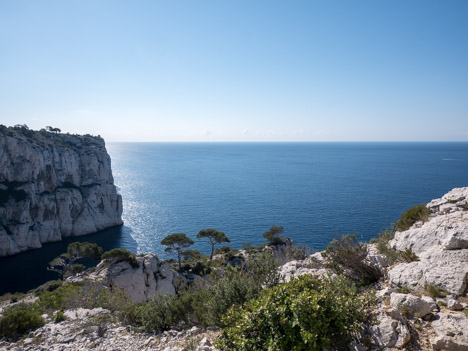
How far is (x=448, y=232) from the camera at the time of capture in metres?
9.38

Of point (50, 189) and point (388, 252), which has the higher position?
point (388, 252)

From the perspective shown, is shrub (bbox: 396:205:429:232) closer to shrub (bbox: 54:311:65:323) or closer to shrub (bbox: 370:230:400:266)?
shrub (bbox: 370:230:400:266)

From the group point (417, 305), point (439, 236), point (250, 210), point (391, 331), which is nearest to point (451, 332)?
point (417, 305)

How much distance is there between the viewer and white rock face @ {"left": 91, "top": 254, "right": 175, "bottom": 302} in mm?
27547

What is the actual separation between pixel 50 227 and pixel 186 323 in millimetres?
67196

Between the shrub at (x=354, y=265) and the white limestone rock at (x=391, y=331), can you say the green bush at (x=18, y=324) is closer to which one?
the shrub at (x=354, y=265)

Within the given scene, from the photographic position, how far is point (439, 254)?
330 inches

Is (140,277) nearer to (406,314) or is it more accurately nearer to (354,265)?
(354,265)

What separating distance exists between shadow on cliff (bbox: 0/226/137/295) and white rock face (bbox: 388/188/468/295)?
177ft

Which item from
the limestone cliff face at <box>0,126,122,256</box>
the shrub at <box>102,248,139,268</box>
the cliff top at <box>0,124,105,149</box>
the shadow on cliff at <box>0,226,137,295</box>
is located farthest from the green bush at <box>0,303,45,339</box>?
the cliff top at <box>0,124,105,149</box>

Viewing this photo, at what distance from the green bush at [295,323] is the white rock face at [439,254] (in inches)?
106

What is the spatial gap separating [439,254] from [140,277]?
92.8 feet

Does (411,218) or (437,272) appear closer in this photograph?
(437,272)

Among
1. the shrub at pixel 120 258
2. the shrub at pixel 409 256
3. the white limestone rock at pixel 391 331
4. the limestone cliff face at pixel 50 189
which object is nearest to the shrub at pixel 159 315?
the white limestone rock at pixel 391 331
